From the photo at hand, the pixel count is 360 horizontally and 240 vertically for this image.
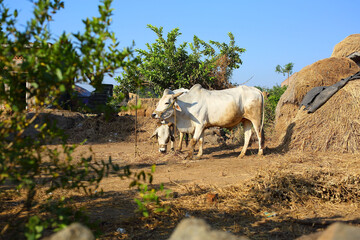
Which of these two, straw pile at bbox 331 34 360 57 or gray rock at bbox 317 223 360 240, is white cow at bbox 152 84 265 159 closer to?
straw pile at bbox 331 34 360 57

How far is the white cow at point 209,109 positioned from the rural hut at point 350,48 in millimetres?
6601

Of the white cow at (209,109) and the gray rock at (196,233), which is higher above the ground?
the white cow at (209,109)

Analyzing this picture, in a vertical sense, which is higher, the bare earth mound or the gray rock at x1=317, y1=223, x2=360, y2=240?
the bare earth mound

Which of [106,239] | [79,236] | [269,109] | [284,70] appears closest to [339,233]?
[79,236]

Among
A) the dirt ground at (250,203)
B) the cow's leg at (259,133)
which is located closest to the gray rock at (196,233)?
the dirt ground at (250,203)

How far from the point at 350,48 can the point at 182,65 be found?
662 cm

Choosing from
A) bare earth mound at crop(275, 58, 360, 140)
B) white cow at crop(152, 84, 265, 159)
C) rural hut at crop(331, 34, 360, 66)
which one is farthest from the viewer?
rural hut at crop(331, 34, 360, 66)

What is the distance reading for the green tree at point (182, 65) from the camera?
1319 cm

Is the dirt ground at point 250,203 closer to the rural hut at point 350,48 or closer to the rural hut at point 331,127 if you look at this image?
the rural hut at point 331,127

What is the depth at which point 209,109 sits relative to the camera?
9297 mm

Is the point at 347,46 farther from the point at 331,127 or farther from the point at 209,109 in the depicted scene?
the point at 209,109

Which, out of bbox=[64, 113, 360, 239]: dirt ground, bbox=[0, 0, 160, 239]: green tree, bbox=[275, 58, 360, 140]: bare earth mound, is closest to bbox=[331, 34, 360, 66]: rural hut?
bbox=[275, 58, 360, 140]: bare earth mound

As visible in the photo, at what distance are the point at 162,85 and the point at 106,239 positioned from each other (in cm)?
1015

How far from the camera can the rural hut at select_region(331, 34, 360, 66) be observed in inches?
555
